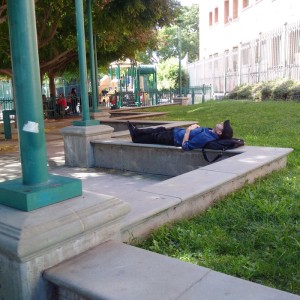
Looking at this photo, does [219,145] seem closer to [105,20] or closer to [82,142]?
[82,142]

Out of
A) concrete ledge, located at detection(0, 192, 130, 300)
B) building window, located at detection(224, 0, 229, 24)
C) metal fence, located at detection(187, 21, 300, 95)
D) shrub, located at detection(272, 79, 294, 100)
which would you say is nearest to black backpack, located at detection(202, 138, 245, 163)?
concrete ledge, located at detection(0, 192, 130, 300)

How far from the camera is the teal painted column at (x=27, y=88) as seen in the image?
8.13ft

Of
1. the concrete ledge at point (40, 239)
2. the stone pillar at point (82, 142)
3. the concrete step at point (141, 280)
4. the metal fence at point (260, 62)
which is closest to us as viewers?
the concrete step at point (141, 280)

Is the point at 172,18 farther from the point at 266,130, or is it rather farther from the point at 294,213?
the point at 294,213

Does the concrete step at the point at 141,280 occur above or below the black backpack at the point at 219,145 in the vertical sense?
below

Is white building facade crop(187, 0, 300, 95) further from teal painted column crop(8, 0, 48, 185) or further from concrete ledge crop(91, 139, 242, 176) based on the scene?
teal painted column crop(8, 0, 48, 185)

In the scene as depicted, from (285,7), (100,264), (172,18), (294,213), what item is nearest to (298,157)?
(294,213)

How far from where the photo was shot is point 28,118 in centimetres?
256

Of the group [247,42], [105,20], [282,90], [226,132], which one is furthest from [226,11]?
[226,132]

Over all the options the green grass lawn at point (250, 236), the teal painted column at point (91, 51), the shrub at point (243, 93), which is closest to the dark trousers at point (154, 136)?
the green grass lawn at point (250, 236)

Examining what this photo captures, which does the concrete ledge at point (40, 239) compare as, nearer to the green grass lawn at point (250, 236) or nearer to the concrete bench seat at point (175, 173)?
the concrete bench seat at point (175, 173)

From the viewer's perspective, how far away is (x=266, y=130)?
30.1 ft

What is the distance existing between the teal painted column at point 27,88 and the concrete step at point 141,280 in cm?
63

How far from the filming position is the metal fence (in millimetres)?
18344
